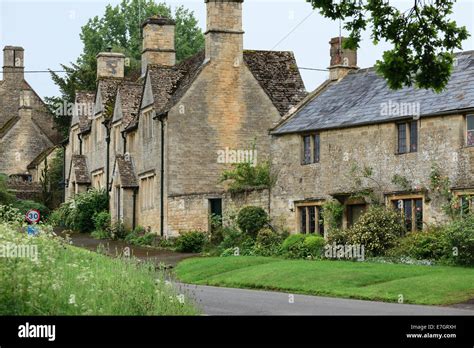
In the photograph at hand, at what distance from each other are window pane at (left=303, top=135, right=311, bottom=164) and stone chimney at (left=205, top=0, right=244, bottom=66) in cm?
910

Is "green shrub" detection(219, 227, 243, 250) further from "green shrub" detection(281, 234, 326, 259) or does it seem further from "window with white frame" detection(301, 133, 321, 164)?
"window with white frame" detection(301, 133, 321, 164)

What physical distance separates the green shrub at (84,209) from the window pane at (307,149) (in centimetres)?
1918

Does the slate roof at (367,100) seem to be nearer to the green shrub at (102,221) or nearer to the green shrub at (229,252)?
the green shrub at (229,252)

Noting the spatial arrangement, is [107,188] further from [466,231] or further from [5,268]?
[5,268]

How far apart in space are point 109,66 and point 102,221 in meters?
12.2

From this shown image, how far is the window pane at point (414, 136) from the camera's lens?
39.4m

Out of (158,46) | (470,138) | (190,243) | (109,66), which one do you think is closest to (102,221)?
(158,46)

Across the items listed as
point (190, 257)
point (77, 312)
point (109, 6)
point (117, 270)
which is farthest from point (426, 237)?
point (109, 6)

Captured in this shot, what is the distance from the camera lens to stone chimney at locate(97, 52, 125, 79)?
66750 mm

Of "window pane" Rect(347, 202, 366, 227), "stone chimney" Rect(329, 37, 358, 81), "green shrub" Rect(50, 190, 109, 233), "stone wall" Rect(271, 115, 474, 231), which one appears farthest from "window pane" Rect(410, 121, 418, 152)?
"green shrub" Rect(50, 190, 109, 233)
